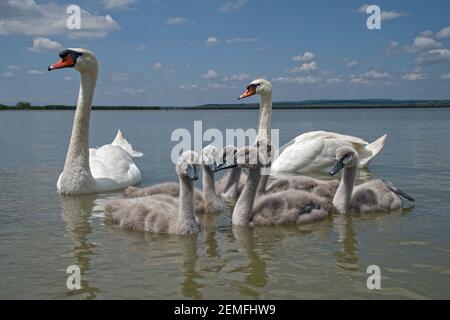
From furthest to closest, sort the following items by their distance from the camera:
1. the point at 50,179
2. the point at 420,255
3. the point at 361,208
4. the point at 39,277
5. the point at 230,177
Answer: the point at 50,179 < the point at 230,177 < the point at 361,208 < the point at 420,255 < the point at 39,277

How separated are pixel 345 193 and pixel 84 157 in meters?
4.74

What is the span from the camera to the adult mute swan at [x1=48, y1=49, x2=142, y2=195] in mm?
10164

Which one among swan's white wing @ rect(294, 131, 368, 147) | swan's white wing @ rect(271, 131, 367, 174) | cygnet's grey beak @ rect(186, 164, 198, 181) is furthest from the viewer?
swan's white wing @ rect(294, 131, 368, 147)

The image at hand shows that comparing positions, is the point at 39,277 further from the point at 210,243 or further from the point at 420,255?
the point at 420,255

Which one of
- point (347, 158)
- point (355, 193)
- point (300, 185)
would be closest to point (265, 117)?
point (300, 185)

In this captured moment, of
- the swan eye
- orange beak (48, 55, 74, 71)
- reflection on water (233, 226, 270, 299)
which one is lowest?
reflection on water (233, 226, 270, 299)

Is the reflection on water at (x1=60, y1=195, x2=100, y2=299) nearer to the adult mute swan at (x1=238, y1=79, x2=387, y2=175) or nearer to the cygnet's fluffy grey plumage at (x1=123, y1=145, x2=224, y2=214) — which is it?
the cygnet's fluffy grey plumage at (x1=123, y1=145, x2=224, y2=214)

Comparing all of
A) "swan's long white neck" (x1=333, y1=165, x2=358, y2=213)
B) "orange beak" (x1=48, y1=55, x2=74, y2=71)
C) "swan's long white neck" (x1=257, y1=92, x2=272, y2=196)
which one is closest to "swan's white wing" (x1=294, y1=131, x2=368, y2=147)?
"swan's long white neck" (x1=257, y1=92, x2=272, y2=196)

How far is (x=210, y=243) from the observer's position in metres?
7.14

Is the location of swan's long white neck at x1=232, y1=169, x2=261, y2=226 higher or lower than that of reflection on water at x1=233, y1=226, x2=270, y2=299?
higher

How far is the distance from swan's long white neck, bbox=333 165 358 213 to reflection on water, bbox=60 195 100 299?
3.80 meters
